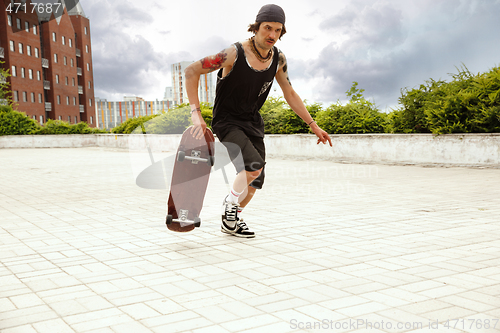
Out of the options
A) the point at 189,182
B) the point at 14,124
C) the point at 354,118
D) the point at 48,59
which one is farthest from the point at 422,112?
the point at 48,59

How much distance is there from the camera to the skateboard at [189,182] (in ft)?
14.6

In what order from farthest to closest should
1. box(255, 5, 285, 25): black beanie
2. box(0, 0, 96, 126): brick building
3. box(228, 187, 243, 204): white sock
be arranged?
box(0, 0, 96, 126): brick building < box(228, 187, 243, 204): white sock < box(255, 5, 285, 25): black beanie

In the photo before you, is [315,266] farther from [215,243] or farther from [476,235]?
[476,235]

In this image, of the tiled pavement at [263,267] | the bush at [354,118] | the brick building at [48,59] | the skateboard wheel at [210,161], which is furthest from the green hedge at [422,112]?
the brick building at [48,59]

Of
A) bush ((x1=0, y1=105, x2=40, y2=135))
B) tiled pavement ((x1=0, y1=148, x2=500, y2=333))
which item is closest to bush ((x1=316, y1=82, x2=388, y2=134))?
tiled pavement ((x1=0, y1=148, x2=500, y2=333))

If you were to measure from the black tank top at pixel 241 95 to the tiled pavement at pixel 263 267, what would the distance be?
1.17 metres

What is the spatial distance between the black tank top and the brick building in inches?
2422

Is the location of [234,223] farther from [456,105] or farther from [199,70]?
[456,105]

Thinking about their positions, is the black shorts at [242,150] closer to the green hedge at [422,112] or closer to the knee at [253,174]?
the knee at [253,174]

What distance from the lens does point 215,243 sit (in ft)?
15.0

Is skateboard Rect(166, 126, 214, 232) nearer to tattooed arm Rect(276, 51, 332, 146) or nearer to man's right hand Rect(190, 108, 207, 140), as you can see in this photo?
man's right hand Rect(190, 108, 207, 140)

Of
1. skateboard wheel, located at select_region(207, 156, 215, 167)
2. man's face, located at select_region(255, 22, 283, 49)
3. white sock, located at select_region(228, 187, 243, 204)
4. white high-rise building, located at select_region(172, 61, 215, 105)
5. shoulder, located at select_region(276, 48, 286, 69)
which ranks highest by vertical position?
white high-rise building, located at select_region(172, 61, 215, 105)

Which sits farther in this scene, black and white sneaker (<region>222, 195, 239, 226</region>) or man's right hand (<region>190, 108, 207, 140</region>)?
black and white sneaker (<region>222, 195, 239, 226</region>)

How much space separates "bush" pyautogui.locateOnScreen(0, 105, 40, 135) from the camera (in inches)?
1314
